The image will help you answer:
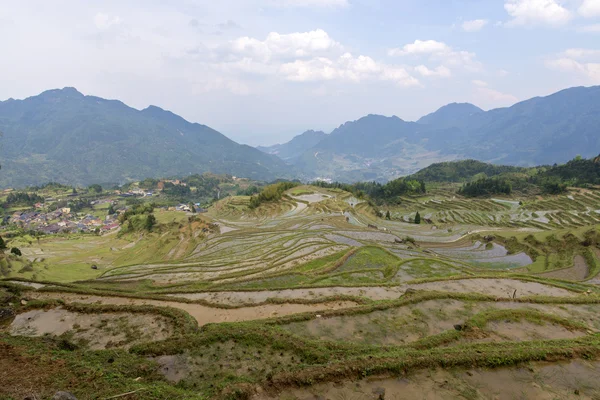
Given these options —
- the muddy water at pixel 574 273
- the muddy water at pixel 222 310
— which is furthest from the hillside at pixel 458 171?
the muddy water at pixel 222 310

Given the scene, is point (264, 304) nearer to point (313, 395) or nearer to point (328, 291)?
point (328, 291)

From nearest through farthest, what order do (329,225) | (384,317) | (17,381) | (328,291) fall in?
(17,381), (384,317), (328,291), (329,225)

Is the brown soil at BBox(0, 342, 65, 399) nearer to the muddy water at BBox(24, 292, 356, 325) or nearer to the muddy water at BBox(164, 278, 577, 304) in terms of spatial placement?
the muddy water at BBox(24, 292, 356, 325)

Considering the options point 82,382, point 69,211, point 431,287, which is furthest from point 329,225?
point 69,211

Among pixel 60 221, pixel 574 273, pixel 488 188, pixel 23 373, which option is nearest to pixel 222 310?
pixel 23 373

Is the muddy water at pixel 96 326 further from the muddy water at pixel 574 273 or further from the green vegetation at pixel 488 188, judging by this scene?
the green vegetation at pixel 488 188

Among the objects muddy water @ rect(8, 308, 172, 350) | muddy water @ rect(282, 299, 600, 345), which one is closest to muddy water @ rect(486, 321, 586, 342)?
muddy water @ rect(282, 299, 600, 345)
